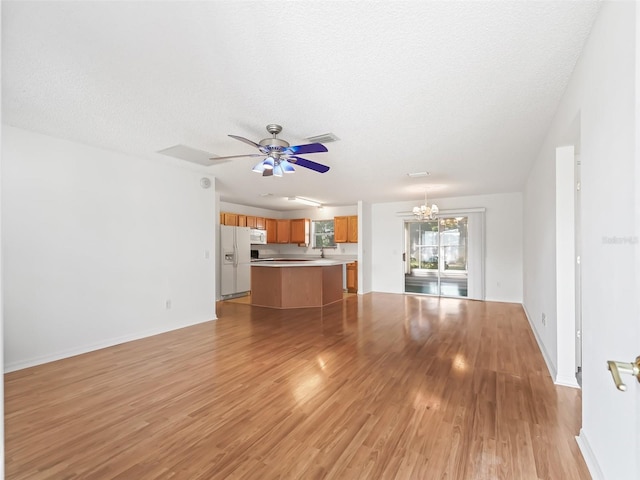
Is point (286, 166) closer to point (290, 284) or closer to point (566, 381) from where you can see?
point (566, 381)

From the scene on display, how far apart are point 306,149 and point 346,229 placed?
577 centimetres

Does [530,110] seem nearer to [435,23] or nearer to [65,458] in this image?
[435,23]

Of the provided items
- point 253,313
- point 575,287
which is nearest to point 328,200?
point 253,313

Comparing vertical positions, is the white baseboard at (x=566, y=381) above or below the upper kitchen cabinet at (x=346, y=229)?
below

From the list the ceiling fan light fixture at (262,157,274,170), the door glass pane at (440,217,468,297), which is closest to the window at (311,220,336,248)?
the door glass pane at (440,217,468,297)

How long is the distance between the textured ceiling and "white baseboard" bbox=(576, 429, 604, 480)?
2409mm

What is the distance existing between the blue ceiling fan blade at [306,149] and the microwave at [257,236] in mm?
5234

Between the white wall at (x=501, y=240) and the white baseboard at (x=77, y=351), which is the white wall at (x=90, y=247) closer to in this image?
the white baseboard at (x=77, y=351)

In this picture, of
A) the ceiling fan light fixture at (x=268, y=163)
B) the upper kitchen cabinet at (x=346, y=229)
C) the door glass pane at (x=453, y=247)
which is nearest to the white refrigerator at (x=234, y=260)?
the upper kitchen cabinet at (x=346, y=229)

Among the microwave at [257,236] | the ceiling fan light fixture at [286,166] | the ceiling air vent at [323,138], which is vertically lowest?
the microwave at [257,236]

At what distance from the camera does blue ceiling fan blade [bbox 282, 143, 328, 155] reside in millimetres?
2906

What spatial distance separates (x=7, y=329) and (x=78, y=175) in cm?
177

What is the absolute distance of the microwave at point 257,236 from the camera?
8.37 m

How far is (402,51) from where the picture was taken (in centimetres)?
198
